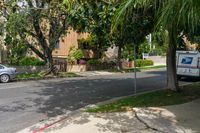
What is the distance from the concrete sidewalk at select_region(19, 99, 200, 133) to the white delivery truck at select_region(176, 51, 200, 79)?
12.3 meters

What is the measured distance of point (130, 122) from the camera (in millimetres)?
10305

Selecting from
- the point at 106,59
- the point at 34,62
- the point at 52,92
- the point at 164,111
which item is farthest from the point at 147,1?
the point at 106,59

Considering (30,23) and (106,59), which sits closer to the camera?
(30,23)

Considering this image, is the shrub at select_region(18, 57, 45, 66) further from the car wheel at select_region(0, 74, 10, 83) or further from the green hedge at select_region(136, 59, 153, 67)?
the green hedge at select_region(136, 59, 153, 67)

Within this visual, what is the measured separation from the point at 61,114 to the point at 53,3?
3.66 meters

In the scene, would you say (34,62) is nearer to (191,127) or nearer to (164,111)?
(164,111)

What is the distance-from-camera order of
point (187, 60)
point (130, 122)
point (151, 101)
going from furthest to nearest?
point (187, 60), point (151, 101), point (130, 122)

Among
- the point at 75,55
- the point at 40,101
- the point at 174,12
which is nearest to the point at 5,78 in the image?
the point at 40,101

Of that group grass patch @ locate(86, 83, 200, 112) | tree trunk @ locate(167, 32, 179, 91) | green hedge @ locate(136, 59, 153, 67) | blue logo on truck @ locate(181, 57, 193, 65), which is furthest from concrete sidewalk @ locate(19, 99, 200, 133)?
green hedge @ locate(136, 59, 153, 67)

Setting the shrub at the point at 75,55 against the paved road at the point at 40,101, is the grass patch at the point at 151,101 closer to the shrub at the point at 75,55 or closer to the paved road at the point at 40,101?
the paved road at the point at 40,101

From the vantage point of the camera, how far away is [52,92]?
Result: 17.7 metres

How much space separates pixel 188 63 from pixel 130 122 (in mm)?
15055

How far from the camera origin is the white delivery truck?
23.9 metres

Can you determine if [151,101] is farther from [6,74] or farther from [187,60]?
[6,74]
